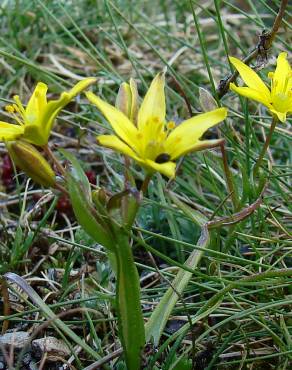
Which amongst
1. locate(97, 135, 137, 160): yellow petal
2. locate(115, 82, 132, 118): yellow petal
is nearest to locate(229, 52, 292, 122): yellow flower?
locate(115, 82, 132, 118): yellow petal

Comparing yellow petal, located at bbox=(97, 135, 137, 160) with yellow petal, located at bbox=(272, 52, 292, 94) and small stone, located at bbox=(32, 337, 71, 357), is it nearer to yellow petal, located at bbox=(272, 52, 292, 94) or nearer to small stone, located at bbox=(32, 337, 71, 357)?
yellow petal, located at bbox=(272, 52, 292, 94)

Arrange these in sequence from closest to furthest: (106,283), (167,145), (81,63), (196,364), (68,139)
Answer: (167,145) → (196,364) → (106,283) → (68,139) → (81,63)

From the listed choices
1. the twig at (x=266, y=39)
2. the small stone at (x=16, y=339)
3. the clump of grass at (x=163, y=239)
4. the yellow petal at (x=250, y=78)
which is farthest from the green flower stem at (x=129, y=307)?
the twig at (x=266, y=39)

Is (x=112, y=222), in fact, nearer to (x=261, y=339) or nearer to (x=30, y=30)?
(x=261, y=339)

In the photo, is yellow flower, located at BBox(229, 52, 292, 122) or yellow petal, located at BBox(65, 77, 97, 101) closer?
yellow petal, located at BBox(65, 77, 97, 101)

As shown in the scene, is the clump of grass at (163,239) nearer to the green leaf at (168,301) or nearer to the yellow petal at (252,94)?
the green leaf at (168,301)

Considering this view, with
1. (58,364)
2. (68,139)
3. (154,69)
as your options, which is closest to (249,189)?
(58,364)

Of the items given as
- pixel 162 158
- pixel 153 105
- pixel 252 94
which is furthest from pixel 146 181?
pixel 252 94
